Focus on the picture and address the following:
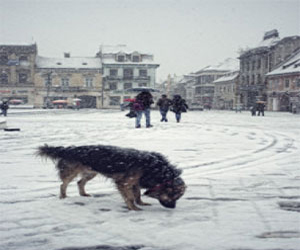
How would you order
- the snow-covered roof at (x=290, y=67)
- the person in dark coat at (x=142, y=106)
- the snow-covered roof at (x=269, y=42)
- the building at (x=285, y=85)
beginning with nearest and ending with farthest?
the person in dark coat at (x=142, y=106)
the building at (x=285, y=85)
the snow-covered roof at (x=290, y=67)
the snow-covered roof at (x=269, y=42)

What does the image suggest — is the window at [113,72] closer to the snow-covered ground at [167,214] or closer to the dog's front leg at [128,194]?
the snow-covered ground at [167,214]

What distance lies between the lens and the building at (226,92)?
5875cm

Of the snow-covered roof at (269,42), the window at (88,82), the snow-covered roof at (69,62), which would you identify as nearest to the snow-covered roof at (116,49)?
the snow-covered roof at (69,62)

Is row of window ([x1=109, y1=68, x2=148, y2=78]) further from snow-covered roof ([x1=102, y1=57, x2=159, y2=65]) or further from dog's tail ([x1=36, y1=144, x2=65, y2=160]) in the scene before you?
dog's tail ([x1=36, y1=144, x2=65, y2=160])

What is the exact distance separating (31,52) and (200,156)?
51.7 meters

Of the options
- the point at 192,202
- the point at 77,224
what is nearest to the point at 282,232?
the point at 192,202

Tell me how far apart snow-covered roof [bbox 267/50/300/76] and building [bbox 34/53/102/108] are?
24.6 meters

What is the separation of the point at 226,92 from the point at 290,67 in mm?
19257

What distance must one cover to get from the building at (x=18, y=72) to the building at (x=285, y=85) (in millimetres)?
32714

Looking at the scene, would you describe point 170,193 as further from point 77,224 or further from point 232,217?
point 77,224

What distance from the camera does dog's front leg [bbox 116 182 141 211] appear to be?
10.9ft

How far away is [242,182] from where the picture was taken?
15.1 feet

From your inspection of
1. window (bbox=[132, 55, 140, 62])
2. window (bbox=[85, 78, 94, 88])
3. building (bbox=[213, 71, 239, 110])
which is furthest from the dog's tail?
building (bbox=[213, 71, 239, 110])

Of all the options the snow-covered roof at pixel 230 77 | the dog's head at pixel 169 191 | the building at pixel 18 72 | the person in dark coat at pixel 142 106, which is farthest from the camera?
the snow-covered roof at pixel 230 77
